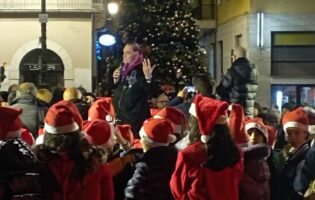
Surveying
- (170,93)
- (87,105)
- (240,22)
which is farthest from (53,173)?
(240,22)

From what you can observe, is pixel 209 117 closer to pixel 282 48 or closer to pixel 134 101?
pixel 134 101

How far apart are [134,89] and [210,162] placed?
3.21m

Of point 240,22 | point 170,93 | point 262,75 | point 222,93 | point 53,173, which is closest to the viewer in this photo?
point 53,173

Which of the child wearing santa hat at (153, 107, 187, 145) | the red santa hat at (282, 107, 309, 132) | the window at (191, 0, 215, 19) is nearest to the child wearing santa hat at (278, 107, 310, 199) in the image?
the red santa hat at (282, 107, 309, 132)

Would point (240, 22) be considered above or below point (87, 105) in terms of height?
above

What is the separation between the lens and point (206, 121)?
620 centimetres

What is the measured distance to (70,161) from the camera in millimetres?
5891

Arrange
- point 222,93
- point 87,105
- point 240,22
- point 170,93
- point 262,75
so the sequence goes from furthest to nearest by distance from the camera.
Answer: point 240,22 < point 262,75 < point 170,93 < point 222,93 < point 87,105

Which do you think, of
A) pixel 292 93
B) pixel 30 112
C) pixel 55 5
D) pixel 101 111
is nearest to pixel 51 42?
pixel 55 5

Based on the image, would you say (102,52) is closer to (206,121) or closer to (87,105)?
(87,105)

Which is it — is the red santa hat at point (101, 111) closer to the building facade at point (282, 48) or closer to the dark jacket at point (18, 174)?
the dark jacket at point (18, 174)

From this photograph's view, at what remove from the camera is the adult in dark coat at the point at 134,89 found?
9211 mm

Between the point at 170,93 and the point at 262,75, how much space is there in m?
10.7

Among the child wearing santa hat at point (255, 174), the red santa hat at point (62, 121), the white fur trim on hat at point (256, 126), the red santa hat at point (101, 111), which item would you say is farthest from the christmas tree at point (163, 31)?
the red santa hat at point (62, 121)
